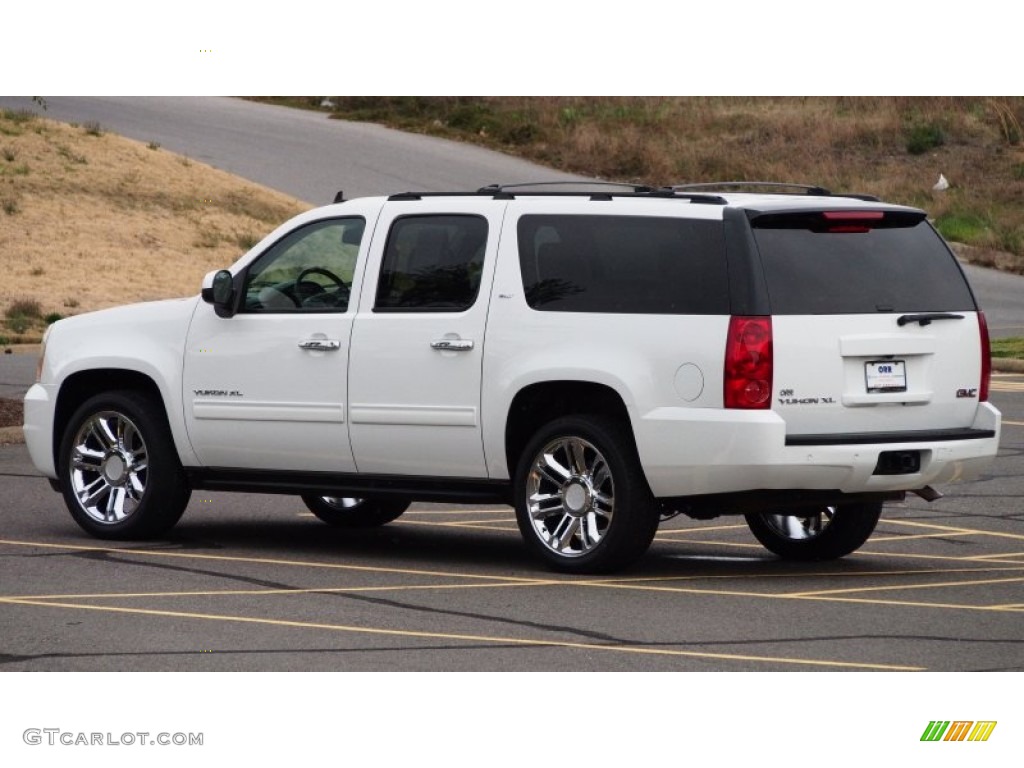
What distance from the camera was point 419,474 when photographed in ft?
35.8

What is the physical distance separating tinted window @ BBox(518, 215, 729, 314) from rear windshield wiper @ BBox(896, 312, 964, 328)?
96 cm

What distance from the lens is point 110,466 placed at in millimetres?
11969

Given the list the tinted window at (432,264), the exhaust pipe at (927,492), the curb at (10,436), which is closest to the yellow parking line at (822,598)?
the exhaust pipe at (927,492)

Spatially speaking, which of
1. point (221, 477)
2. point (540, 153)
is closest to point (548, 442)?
point (221, 477)

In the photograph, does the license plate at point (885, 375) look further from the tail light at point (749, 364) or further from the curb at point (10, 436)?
the curb at point (10, 436)

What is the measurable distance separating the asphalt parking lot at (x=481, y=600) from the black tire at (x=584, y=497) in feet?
0.57

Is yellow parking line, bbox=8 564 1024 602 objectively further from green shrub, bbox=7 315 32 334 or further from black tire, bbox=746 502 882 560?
green shrub, bbox=7 315 32 334

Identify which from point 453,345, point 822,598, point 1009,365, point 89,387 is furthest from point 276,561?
point 1009,365

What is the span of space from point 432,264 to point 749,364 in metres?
2.05

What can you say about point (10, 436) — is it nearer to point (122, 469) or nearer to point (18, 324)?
point (122, 469)

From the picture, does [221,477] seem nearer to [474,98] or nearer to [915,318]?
[915,318]

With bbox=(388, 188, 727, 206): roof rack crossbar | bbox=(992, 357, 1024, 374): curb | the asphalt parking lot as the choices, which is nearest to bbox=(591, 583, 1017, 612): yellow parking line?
the asphalt parking lot

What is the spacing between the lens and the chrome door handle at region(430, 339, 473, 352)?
10.6 m

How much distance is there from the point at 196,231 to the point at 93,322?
24.9m
